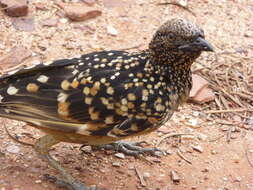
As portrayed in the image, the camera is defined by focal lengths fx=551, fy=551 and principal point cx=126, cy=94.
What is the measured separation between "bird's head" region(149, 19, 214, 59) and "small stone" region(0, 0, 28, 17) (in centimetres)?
272

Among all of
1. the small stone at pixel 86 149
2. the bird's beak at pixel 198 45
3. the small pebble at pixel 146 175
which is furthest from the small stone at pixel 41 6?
the bird's beak at pixel 198 45

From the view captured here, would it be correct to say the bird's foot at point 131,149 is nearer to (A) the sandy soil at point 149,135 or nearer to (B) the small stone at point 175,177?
(A) the sandy soil at point 149,135

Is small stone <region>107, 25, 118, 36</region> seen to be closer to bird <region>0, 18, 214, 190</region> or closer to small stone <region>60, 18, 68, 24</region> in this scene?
small stone <region>60, 18, 68, 24</region>

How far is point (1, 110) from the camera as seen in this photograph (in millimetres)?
4355

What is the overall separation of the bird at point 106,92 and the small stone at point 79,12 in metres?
2.31

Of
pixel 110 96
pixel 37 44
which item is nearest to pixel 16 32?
pixel 37 44

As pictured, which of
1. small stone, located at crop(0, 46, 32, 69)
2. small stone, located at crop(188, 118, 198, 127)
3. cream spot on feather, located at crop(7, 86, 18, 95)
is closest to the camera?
cream spot on feather, located at crop(7, 86, 18, 95)

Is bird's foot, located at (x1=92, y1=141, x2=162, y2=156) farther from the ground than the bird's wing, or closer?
closer

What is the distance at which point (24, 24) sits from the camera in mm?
6508

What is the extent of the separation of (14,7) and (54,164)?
257 centimetres

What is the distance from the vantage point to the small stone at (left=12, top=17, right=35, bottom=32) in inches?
254

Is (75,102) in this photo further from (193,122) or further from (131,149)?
(193,122)

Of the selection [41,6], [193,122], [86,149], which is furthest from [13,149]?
[41,6]

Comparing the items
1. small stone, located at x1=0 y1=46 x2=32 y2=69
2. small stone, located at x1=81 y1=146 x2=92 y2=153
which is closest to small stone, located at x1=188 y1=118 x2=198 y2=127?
small stone, located at x1=81 y1=146 x2=92 y2=153
